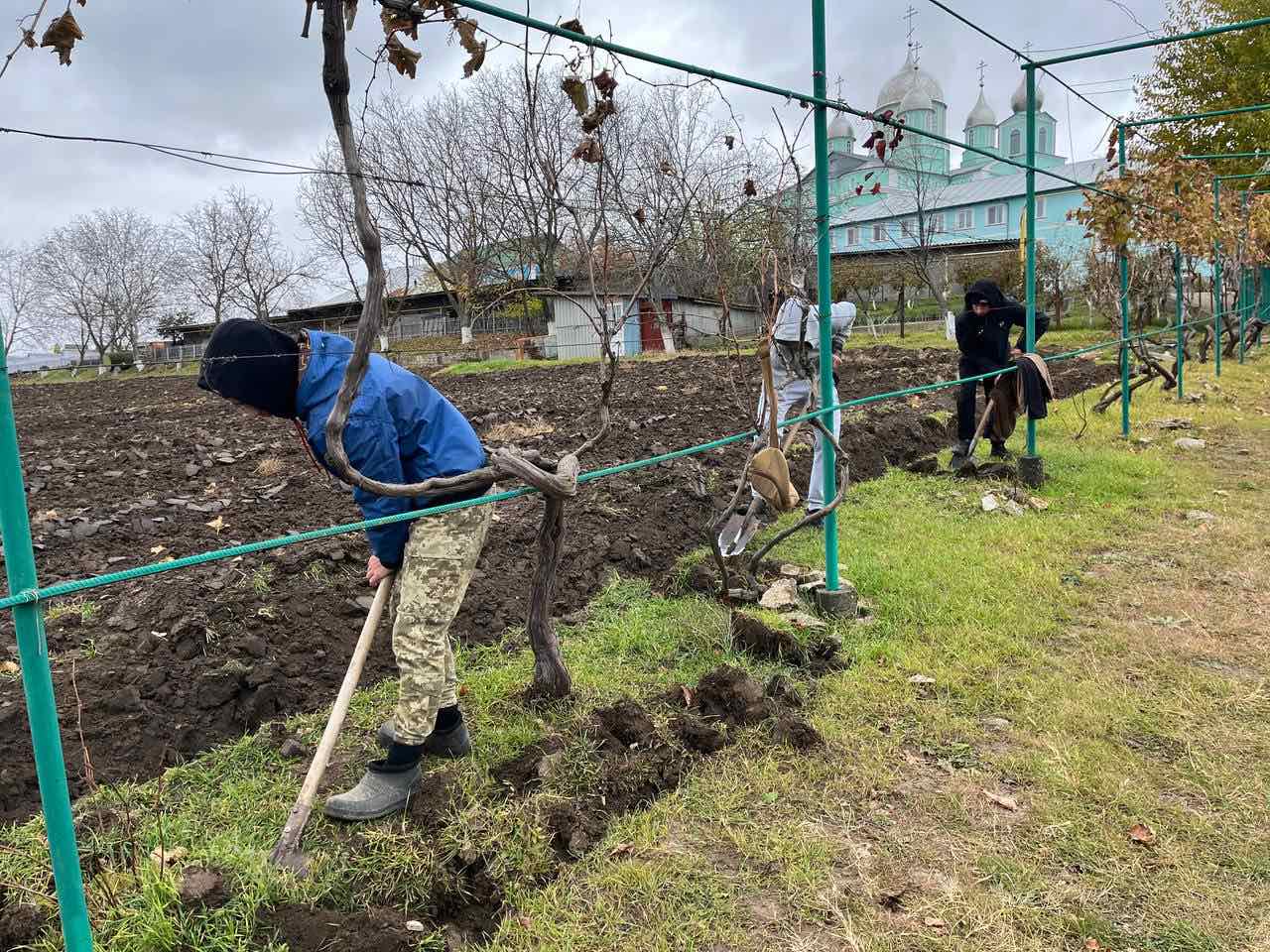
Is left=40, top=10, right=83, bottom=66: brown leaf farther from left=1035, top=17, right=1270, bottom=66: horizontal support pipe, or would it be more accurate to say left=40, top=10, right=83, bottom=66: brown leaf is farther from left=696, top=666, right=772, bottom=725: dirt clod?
left=1035, top=17, right=1270, bottom=66: horizontal support pipe

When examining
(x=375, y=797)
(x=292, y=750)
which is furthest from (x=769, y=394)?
(x=292, y=750)

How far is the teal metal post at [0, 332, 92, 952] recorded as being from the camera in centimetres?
155

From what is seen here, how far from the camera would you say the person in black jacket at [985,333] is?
292 inches

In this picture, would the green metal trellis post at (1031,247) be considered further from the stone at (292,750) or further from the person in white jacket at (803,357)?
the stone at (292,750)

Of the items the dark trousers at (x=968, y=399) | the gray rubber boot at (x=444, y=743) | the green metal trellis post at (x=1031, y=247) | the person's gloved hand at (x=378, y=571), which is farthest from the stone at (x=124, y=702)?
the dark trousers at (x=968, y=399)

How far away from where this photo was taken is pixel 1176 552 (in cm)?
535

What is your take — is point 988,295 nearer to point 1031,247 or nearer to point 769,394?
point 1031,247

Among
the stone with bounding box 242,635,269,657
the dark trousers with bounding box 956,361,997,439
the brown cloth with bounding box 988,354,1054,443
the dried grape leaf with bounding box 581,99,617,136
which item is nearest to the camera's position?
the dried grape leaf with bounding box 581,99,617,136

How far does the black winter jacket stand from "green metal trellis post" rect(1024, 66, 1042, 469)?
51 cm

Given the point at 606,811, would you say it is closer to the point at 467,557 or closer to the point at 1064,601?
the point at 467,557

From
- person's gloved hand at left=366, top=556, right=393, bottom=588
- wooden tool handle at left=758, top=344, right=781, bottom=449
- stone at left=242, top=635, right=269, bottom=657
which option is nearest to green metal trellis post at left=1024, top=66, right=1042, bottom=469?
wooden tool handle at left=758, top=344, right=781, bottom=449

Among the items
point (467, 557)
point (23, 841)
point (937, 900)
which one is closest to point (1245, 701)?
point (937, 900)

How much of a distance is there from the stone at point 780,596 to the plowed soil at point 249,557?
85 centimetres

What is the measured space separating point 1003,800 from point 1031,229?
4940 millimetres
